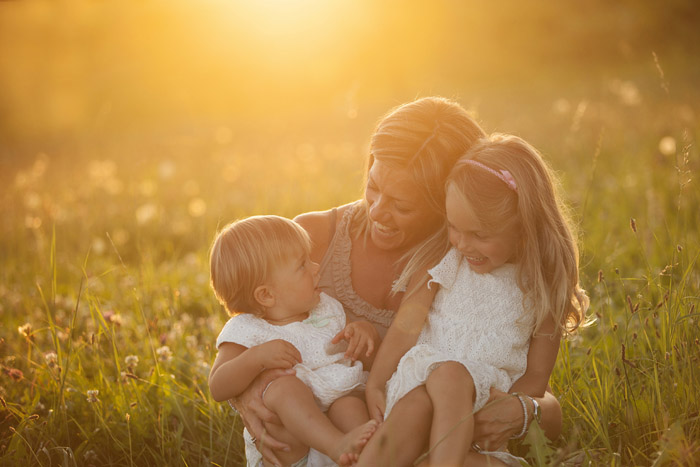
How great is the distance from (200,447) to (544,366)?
1647 millimetres

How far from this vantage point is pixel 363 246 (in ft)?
10.8

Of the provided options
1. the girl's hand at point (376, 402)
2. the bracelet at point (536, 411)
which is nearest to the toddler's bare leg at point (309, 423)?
the girl's hand at point (376, 402)

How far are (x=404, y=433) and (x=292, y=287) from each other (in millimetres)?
828

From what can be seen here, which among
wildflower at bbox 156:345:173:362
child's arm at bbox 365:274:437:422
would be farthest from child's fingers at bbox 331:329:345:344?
wildflower at bbox 156:345:173:362

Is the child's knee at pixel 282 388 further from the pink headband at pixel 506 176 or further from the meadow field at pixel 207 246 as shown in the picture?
the pink headband at pixel 506 176

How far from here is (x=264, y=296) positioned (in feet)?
9.32

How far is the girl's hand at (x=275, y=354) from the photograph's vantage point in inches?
103

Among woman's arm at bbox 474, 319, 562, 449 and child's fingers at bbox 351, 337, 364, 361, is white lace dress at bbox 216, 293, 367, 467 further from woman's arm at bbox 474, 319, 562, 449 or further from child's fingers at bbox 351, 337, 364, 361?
woman's arm at bbox 474, 319, 562, 449

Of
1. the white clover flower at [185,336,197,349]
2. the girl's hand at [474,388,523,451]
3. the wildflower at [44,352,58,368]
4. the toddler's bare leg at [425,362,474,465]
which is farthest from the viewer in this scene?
the white clover flower at [185,336,197,349]

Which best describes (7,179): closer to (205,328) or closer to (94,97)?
(205,328)

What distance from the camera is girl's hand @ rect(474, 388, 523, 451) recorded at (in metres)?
2.46

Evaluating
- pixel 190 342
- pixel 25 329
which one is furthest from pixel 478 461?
pixel 25 329

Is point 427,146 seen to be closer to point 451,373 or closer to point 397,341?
point 397,341

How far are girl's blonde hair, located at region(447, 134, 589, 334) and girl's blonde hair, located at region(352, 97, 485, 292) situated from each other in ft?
0.50
